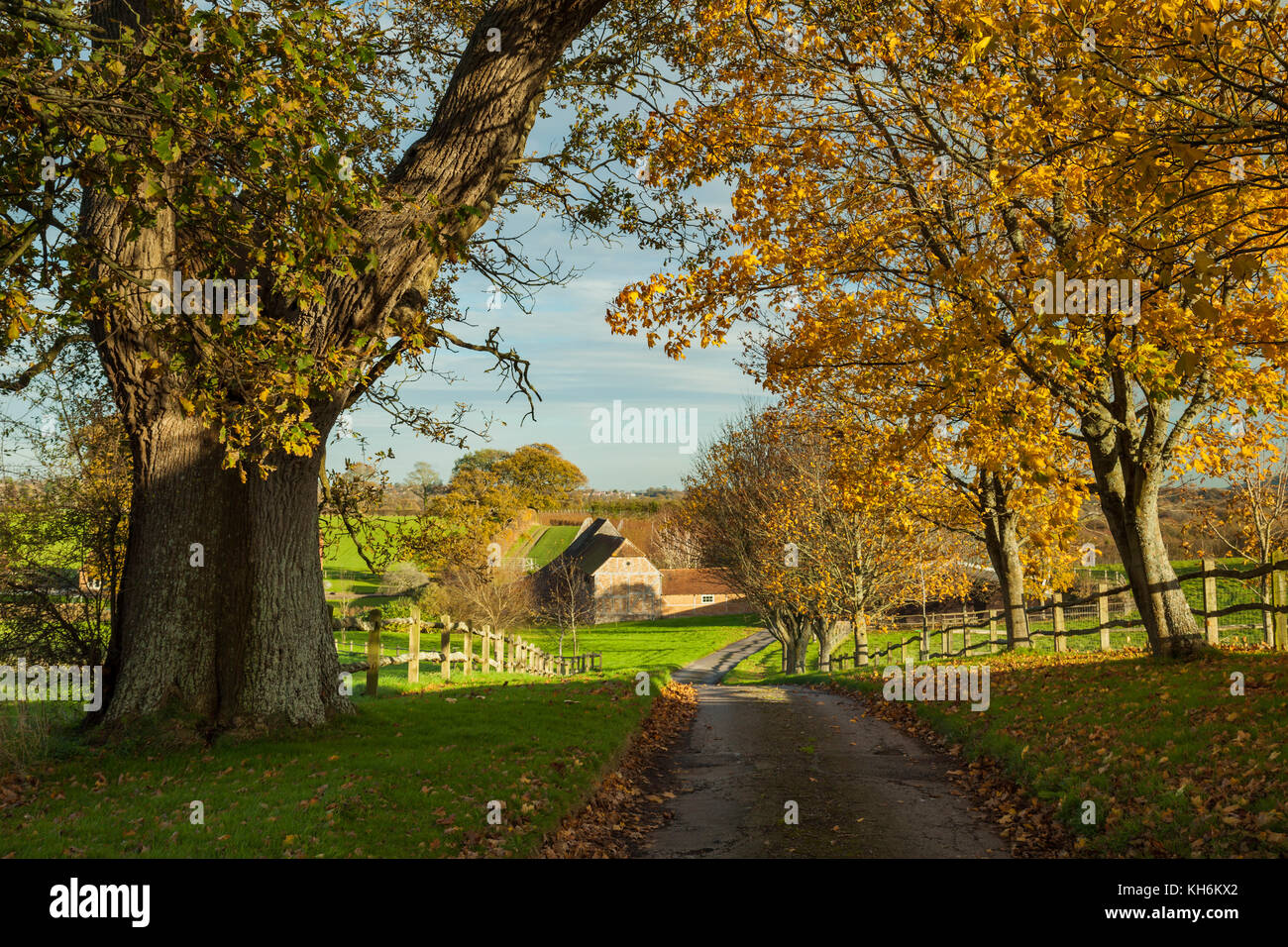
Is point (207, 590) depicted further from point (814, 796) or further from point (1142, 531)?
point (1142, 531)

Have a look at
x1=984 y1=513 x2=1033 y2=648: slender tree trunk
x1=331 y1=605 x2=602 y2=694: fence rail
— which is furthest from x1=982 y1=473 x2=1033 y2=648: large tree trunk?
x1=331 y1=605 x2=602 y2=694: fence rail

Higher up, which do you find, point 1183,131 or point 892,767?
point 1183,131

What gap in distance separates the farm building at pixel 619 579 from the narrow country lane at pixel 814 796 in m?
56.2

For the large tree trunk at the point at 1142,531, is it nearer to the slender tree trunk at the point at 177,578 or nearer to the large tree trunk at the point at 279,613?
the large tree trunk at the point at 279,613

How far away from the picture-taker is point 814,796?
8.91 meters

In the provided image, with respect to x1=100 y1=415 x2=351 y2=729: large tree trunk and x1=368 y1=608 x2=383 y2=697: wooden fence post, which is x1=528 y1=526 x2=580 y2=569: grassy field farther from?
x1=100 y1=415 x2=351 y2=729: large tree trunk

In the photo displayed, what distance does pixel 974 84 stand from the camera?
10.6 m

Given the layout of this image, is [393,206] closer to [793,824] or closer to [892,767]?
[793,824]

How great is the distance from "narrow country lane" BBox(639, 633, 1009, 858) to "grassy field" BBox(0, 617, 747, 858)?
3.75 feet

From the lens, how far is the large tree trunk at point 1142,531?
13305 mm

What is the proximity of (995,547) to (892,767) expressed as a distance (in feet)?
40.3

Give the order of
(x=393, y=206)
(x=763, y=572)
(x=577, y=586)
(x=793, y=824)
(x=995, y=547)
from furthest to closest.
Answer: (x=577, y=586) < (x=763, y=572) < (x=995, y=547) < (x=793, y=824) < (x=393, y=206)

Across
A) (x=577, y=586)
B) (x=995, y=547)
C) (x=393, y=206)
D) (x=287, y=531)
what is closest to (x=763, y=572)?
(x=995, y=547)
